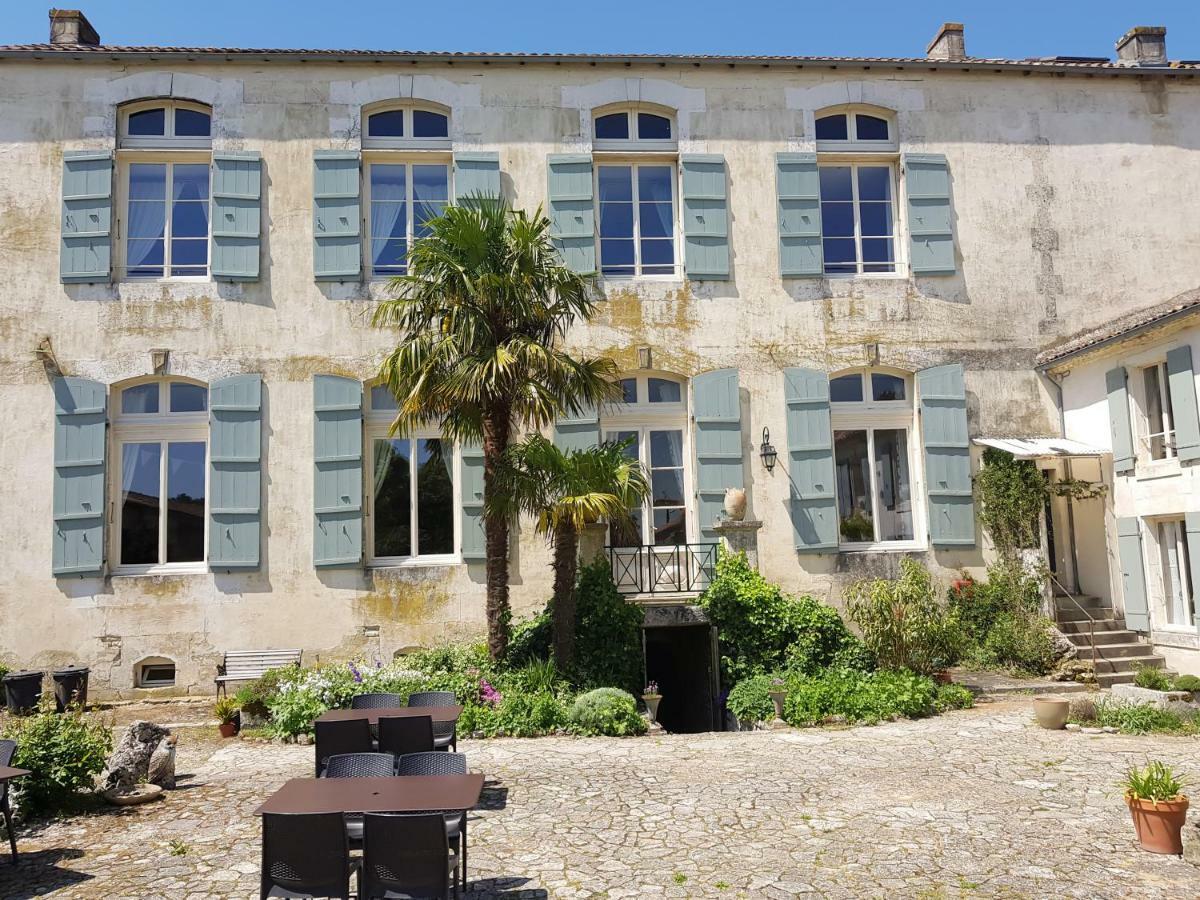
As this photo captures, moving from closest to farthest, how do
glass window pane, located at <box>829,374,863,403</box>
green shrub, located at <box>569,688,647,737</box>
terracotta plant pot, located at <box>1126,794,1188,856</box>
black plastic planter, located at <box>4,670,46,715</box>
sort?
terracotta plant pot, located at <box>1126,794,1188,856</box> → green shrub, located at <box>569,688,647,737</box> → black plastic planter, located at <box>4,670,46,715</box> → glass window pane, located at <box>829,374,863,403</box>

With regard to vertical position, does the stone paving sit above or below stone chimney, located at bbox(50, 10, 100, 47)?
below

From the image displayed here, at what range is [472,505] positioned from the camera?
12188mm

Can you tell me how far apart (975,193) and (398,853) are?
11888 millimetres

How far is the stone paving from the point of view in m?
5.48

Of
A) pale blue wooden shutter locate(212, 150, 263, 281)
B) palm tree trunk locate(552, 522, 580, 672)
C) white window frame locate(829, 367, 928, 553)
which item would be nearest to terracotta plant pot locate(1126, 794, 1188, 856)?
palm tree trunk locate(552, 522, 580, 672)

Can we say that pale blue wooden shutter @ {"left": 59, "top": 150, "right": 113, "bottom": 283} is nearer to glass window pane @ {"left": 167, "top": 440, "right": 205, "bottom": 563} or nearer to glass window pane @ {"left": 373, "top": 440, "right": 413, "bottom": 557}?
glass window pane @ {"left": 167, "top": 440, "right": 205, "bottom": 563}

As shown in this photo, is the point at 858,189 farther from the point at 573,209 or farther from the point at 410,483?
the point at 410,483

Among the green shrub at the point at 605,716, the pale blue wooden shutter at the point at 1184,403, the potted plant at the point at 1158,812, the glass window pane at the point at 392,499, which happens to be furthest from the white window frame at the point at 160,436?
the pale blue wooden shutter at the point at 1184,403

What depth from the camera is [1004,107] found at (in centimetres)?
1364

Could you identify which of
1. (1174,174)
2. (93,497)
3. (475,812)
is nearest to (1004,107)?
(1174,174)

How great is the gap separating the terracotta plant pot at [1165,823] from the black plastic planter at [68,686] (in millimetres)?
10140

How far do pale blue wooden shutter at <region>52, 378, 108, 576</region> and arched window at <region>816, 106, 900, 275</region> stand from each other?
930 cm

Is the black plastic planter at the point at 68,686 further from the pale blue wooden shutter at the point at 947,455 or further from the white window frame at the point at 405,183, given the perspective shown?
the pale blue wooden shutter at the point at 947,455

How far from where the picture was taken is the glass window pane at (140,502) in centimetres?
1216
